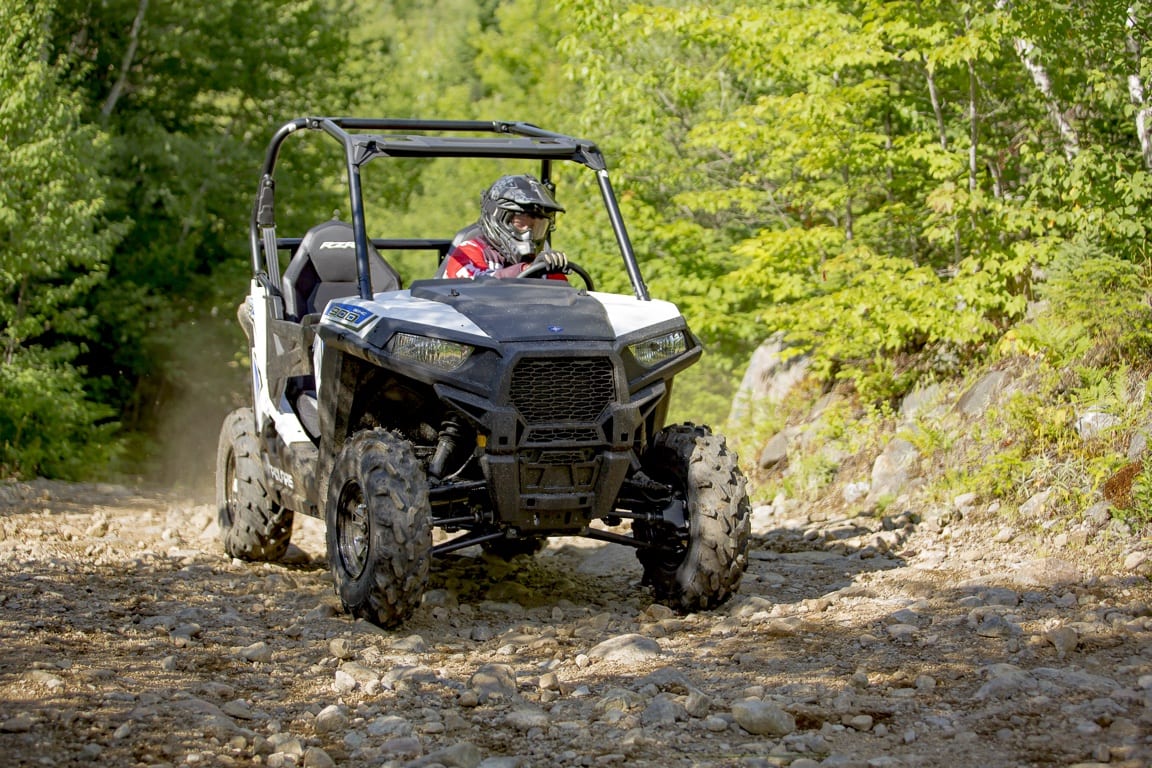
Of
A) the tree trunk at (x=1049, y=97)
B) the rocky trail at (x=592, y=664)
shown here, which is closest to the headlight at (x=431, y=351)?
the rocky trail at (x=592, y=664)

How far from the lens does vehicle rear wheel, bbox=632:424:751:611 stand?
6840mm

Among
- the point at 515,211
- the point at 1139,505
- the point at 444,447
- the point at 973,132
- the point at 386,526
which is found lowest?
the point at 1139,505

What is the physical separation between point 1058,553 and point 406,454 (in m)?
3.90

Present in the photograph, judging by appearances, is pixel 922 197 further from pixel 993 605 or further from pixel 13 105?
pixel 13 105

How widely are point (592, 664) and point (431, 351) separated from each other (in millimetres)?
1610

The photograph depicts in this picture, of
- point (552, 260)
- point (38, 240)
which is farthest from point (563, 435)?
point (38, 240)

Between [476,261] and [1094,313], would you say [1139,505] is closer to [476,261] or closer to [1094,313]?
[1094,313]

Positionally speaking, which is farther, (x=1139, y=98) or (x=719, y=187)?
(x=719, y=187)

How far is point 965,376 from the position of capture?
36.4 ft

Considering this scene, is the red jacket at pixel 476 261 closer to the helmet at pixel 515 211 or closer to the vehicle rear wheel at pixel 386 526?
the helmet at pixel 515 211

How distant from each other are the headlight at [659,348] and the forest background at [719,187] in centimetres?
371

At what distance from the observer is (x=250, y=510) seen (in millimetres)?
8828

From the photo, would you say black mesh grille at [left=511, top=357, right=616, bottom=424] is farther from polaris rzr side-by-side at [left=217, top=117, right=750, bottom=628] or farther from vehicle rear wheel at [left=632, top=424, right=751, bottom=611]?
vehicle rear wheel at [left=632, top=424, right=751, bottom=611]

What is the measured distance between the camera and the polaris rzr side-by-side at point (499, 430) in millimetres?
6461
